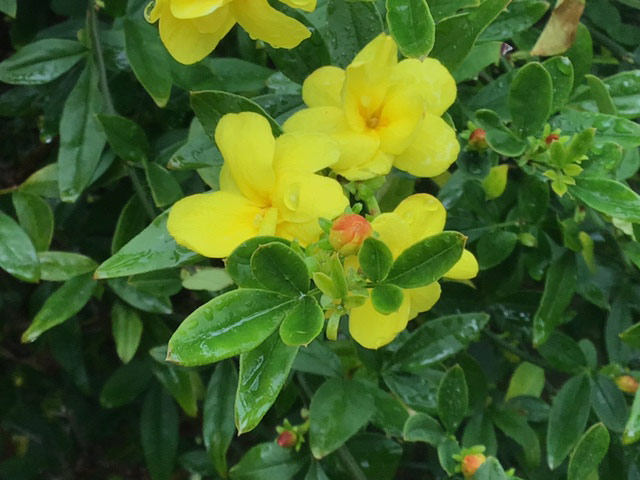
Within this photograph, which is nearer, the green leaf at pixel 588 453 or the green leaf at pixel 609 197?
the green leaf at pixel 609 197

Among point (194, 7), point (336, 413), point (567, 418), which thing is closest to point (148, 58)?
point (194, 7)

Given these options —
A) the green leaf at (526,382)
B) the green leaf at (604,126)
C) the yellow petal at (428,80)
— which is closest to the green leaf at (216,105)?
the yellow petal at (428,80)

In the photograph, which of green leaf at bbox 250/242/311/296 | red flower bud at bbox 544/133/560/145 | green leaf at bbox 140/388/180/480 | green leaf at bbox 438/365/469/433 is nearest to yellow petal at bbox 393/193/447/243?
green leaf at bbox 250/242/311/296

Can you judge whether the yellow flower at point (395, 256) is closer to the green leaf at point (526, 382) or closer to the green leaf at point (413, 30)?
the green leaf at point (413, 30)

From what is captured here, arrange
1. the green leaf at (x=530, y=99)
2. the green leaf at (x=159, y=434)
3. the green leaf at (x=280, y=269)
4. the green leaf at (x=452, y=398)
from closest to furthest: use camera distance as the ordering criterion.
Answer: the green leaf at (x=280, y=269)
the green leaf at (x=530, y=99)
the green leaf at (x=452, y=398)
the green leaf at (x=159, y=434)

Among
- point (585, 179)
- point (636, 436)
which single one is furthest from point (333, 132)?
point (636, 436)

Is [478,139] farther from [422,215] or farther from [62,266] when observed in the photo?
[62,266]

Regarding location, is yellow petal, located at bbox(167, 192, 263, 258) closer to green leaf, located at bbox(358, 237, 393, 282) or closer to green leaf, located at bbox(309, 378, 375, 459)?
green leaf, located at bbox(358, 237, 393, 282)
